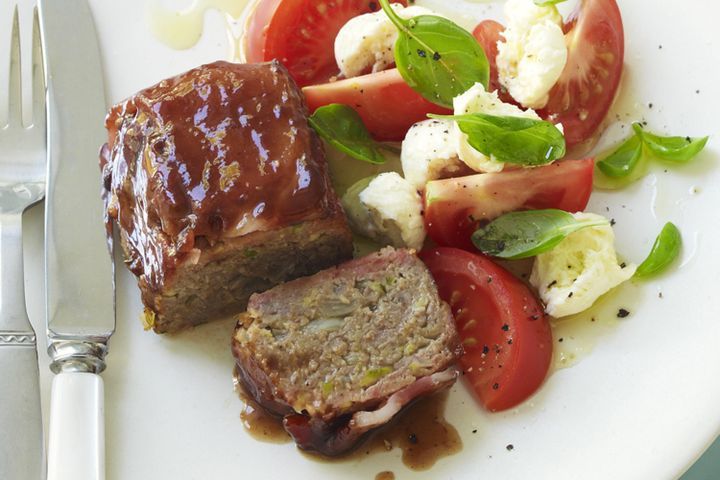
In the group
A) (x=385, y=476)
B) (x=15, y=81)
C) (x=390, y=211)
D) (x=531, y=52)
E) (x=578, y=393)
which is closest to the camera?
(x=385, y=476)

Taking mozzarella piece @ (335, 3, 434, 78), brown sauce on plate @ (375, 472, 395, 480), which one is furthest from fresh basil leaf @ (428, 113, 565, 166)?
brown sauce on plate @ (375, 472, 395, 480)

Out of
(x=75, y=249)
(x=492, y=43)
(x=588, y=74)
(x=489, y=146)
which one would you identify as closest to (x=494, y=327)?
(x=489, y=146)

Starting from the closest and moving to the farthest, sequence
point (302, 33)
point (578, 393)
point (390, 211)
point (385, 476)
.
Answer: point (385, 476) < point (578, 393) < point (390, 211) < point (302, 33)

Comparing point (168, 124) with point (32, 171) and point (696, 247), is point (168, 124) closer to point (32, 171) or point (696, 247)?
point (32, 171)

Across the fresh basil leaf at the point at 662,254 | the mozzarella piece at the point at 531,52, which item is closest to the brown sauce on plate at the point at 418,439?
the fresh basil leaf at the point at 662,254

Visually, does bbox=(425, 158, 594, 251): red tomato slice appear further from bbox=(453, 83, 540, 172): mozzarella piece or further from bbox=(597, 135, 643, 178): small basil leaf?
bbox=(597, 135, 643, 178): small basil leaf

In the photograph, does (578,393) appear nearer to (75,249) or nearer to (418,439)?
(418,439)

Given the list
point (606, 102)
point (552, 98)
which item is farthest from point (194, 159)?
point (606, 102)
